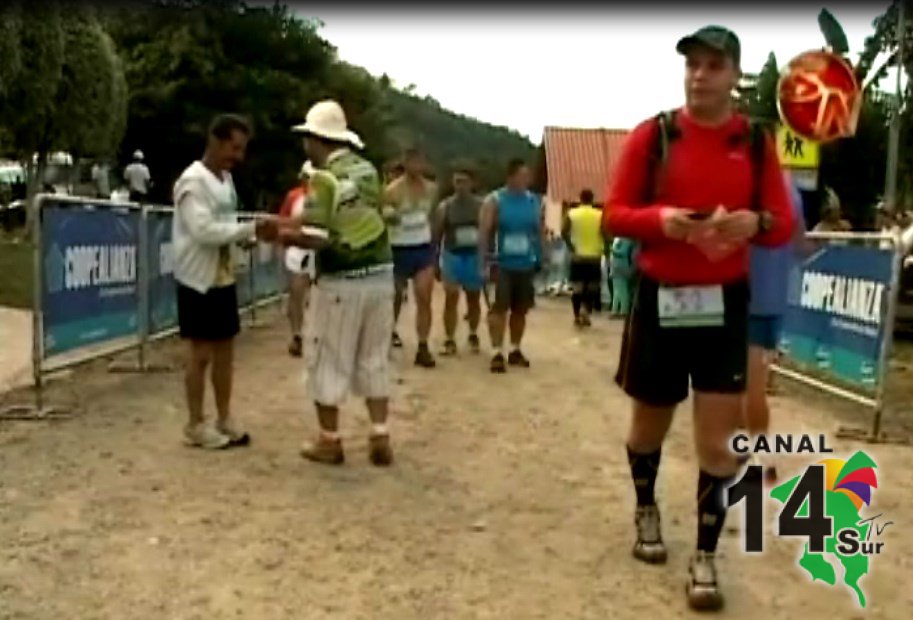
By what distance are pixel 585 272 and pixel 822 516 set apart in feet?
41.8

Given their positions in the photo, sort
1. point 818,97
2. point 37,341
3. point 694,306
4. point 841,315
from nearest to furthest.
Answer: point 694,306
point 37,341
point 841,315
point 818,97

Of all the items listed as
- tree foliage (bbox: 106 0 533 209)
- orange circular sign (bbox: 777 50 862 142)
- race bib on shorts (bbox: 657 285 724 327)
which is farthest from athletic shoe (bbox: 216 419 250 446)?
tree foliage (bbox: 106 0 533 209)

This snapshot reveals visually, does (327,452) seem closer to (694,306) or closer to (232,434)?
(232,434)

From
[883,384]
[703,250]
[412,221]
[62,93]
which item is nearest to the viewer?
[703,250]

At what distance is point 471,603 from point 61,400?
4828 mm

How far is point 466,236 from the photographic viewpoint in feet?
40.8

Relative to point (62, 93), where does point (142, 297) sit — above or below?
below

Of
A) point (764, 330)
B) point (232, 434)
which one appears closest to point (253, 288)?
point (232, 434)

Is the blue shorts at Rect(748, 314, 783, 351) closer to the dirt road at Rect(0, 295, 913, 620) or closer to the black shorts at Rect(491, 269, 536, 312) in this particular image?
the dirt road at Rect(0, 295, 913, 620)

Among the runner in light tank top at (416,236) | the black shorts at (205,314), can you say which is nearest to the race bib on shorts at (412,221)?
the runner in light tank top at (416,236)

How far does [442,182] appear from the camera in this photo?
1669 centimetres

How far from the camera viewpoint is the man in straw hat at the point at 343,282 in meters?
6.73

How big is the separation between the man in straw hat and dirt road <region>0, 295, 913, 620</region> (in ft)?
1.20

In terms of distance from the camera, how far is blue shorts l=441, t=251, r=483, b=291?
12375 millimetres
